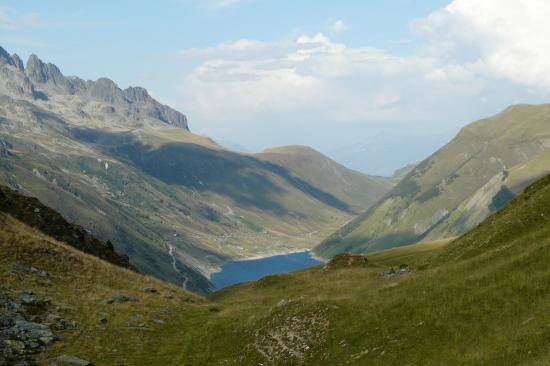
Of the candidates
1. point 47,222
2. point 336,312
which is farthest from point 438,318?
point 47,222

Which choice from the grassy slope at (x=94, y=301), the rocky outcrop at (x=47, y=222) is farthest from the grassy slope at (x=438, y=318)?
the rocky outcrop at (x=47, y=222)

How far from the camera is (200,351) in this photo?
39250mm

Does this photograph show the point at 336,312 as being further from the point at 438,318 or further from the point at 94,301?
the point at 94,301

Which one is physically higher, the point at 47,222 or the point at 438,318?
the point at 47,222

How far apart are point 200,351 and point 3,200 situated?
3964 centimetres

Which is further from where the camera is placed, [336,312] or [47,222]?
[47,222]

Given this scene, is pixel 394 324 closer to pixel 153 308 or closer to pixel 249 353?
pixel 249 353

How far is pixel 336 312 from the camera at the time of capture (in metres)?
36.8

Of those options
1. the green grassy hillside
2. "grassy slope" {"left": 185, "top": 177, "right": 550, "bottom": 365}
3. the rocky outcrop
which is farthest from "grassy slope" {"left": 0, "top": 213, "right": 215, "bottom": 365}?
the rocky outcrop

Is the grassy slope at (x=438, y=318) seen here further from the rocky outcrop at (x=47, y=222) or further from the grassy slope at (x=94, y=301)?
the rocky outcrop at (x=47, y=222)

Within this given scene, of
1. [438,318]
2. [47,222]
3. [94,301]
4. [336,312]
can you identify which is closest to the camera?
[438,318]

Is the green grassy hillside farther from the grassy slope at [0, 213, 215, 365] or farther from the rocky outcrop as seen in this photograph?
the rocky outcrop

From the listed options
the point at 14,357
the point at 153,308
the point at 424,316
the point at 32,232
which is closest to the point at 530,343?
the point at 424,316

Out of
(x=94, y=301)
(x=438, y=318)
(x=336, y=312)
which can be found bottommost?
(x=94, y=301)
